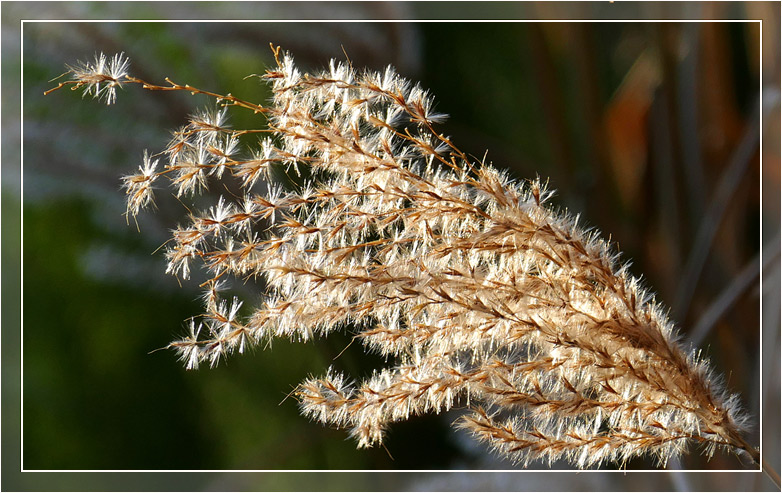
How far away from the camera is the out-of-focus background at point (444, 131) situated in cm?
107

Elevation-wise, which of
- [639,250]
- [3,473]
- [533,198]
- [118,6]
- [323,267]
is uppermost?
[118,6]

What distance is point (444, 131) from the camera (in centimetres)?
105

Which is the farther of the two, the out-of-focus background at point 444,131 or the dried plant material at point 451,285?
the out-of-focus background at point 444,131

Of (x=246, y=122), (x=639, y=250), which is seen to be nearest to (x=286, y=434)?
(x=246, y=122)

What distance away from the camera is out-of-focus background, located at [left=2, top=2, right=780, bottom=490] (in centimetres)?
107

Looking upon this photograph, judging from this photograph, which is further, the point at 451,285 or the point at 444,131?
the point at 444,131

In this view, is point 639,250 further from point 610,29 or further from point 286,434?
point 286,434

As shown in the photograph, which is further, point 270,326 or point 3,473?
point 3,473

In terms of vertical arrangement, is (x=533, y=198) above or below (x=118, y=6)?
below

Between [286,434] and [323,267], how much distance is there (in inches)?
19.6

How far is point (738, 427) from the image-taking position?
81cm

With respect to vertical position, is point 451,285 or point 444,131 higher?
point 444,131

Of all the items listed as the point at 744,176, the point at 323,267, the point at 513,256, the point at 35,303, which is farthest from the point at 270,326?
the point at 744,176

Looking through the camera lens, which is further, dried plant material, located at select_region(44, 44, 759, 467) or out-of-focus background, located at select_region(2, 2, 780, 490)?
out-of-focus background, located at select_region(2, 2, 780, 490)
